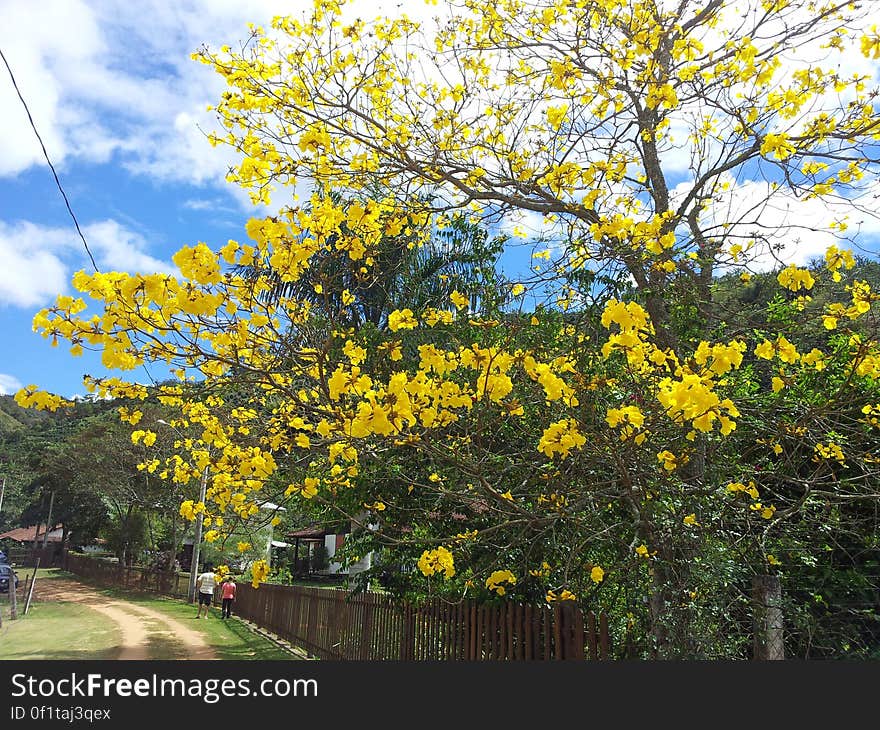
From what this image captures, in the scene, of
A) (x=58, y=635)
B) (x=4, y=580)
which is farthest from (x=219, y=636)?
(x=4, y=580)

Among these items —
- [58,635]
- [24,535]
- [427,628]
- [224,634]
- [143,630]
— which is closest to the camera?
[427,628]

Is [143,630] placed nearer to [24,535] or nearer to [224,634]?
[224,634]

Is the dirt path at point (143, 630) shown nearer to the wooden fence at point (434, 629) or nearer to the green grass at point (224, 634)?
the green grass at point (224, 634)

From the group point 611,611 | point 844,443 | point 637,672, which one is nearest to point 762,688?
point 637,672

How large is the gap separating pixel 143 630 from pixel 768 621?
9549 millimetres

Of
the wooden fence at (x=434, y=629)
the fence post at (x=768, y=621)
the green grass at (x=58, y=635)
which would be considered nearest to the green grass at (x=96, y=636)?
the green grass at (x=58, y=635)

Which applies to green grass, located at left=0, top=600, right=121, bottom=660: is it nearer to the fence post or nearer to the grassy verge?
the grassy verge

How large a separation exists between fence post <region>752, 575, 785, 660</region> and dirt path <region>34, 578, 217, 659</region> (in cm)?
621

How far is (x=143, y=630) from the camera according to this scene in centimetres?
1038

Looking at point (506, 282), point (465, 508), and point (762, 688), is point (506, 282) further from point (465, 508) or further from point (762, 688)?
point (762, 688)

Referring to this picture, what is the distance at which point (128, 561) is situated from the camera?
24.0m

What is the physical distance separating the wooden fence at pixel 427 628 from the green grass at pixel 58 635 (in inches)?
89.9

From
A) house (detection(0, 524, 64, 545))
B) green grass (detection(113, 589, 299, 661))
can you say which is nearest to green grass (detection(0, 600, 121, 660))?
green grass (detection(113, 589, 299, 661))

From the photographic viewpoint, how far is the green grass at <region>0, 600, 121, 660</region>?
819cm
